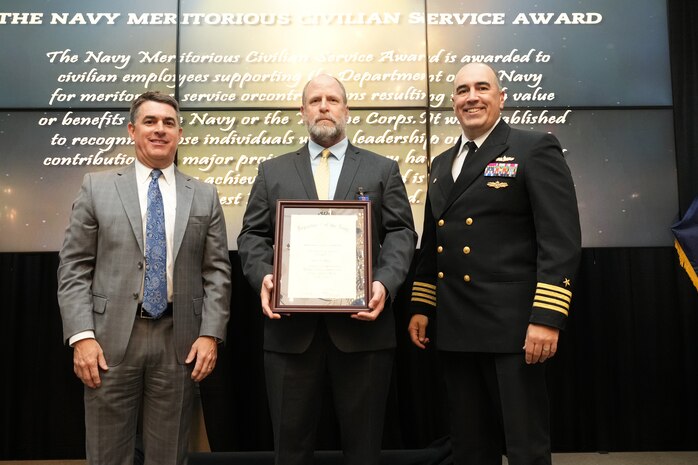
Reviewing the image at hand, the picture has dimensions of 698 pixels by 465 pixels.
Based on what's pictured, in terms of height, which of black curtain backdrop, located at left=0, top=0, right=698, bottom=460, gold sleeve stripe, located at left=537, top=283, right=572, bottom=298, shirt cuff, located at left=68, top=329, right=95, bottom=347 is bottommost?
black curtain backdrop, located at left=0, top=0, right=698, bottom=460

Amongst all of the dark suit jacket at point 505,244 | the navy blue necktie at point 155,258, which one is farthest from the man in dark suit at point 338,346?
the navy blue necktie at point 155,258

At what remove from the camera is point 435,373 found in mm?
3320

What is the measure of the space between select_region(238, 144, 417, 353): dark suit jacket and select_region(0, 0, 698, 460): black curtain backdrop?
118cm

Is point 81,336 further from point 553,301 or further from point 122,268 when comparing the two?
point 553,301

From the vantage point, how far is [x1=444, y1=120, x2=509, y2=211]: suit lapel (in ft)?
6.89

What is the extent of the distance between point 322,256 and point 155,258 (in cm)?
67

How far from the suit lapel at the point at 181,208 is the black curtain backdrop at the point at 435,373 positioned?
1172 mm

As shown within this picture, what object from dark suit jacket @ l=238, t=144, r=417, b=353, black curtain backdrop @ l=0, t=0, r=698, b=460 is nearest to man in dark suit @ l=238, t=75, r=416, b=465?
dark suit jacket @ l=238, t=144, r=417, b=353

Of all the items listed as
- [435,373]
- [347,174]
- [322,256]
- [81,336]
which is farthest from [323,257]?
[435,373]

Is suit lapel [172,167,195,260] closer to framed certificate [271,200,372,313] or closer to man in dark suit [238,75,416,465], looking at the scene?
man in dark suit [238,75,416,465]

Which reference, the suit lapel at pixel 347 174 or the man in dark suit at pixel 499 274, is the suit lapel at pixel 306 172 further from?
the man in dark suit at pixel 499 274

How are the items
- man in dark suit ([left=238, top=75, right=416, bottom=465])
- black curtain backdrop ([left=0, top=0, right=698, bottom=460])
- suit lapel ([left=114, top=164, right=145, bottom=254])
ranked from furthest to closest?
black curtain backdrop ([left=0, top=0, right=698, bottom=460]) < suit lapel ([left=114, top=164, right=145, bottom=254]) < man in dark suit ([left=238, top=75, right=416, bottom=465])

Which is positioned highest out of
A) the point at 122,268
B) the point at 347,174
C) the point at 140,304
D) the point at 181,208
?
the point at 347,174

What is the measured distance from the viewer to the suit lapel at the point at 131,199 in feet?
6.86
